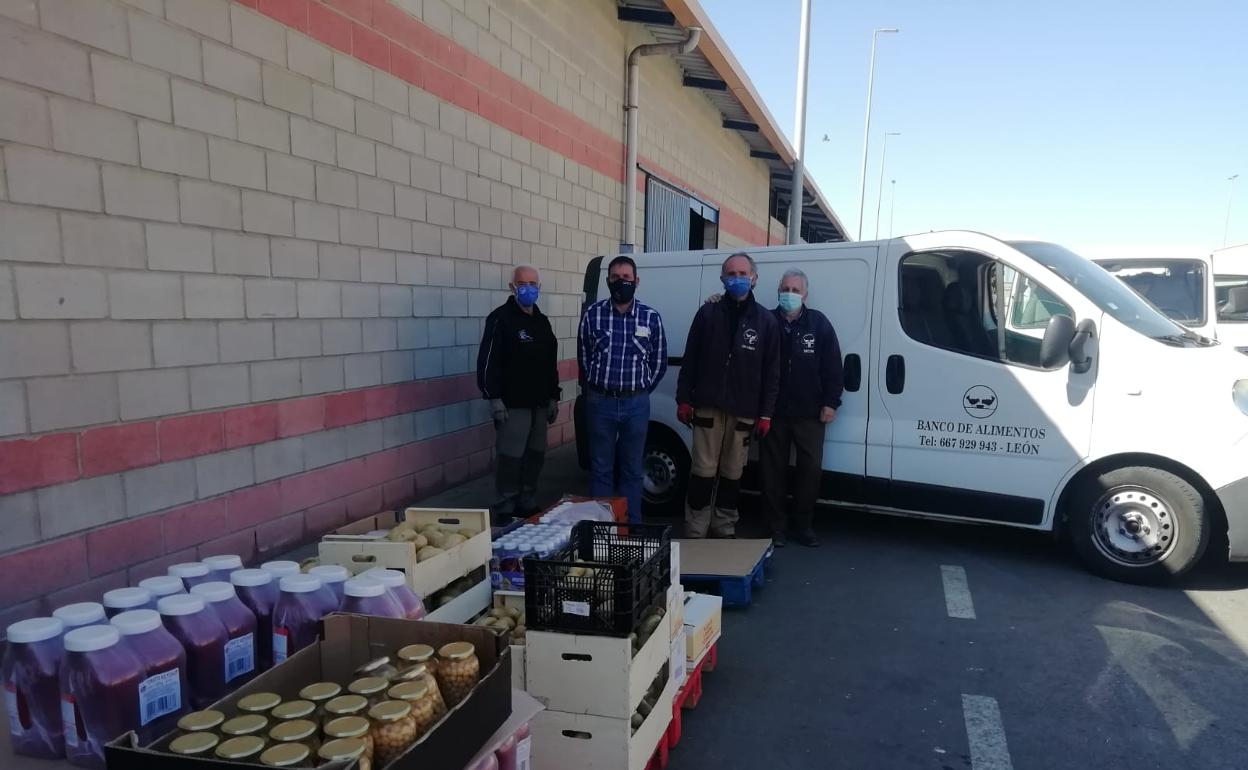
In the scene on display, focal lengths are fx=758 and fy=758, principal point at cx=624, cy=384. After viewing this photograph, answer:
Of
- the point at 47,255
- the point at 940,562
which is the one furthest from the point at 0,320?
the point at 940,562

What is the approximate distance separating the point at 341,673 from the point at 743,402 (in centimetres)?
352

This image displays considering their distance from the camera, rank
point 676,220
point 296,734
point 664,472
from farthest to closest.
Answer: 1. point 676,220
2. point 664,472
3. point 296,734

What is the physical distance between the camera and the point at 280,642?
234 centimetres

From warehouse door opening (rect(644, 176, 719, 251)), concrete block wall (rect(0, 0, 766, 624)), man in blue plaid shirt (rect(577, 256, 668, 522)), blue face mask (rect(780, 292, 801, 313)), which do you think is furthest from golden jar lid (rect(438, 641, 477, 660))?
warehouse door opening (rect(644, 176, 719, 251))

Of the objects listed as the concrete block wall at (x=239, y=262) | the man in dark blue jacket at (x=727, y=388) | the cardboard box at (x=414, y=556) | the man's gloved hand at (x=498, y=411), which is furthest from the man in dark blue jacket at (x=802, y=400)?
the concrete block wall at (x=239, y=262)

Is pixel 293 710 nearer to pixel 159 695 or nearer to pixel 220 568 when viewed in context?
pixel 159 695

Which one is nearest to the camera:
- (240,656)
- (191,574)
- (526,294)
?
(240,656)

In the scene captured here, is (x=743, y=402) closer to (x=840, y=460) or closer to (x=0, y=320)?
(x=840, y=460)

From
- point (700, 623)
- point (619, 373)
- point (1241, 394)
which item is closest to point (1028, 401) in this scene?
point (1241, 394)

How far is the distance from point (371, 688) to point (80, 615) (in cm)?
85

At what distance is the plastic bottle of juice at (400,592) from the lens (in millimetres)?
2546

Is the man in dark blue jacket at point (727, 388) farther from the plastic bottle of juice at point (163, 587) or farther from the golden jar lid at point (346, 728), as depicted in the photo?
the golden jar lid at point (346, 728)

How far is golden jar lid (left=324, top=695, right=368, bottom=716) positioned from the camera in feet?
6.13

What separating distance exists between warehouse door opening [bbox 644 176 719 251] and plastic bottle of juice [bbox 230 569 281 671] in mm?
8701
